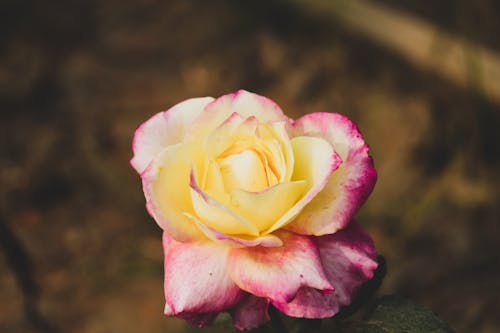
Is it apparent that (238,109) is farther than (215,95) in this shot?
No

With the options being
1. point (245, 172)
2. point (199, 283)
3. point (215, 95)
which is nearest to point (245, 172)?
point (245, 172)

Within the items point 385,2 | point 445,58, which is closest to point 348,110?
point 445,58

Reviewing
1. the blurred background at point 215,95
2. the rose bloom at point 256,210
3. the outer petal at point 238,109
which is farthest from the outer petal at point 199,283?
the blurred background at point 215,95

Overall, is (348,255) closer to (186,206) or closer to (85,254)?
(186,206)

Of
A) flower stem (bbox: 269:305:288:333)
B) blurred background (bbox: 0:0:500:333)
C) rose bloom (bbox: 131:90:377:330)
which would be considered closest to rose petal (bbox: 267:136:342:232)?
rose bloom (bbox: 131:90:377:330)

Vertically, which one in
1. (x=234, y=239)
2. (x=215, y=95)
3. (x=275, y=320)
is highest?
(x=234, y=239)

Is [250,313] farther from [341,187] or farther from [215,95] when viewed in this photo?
[215,95]
